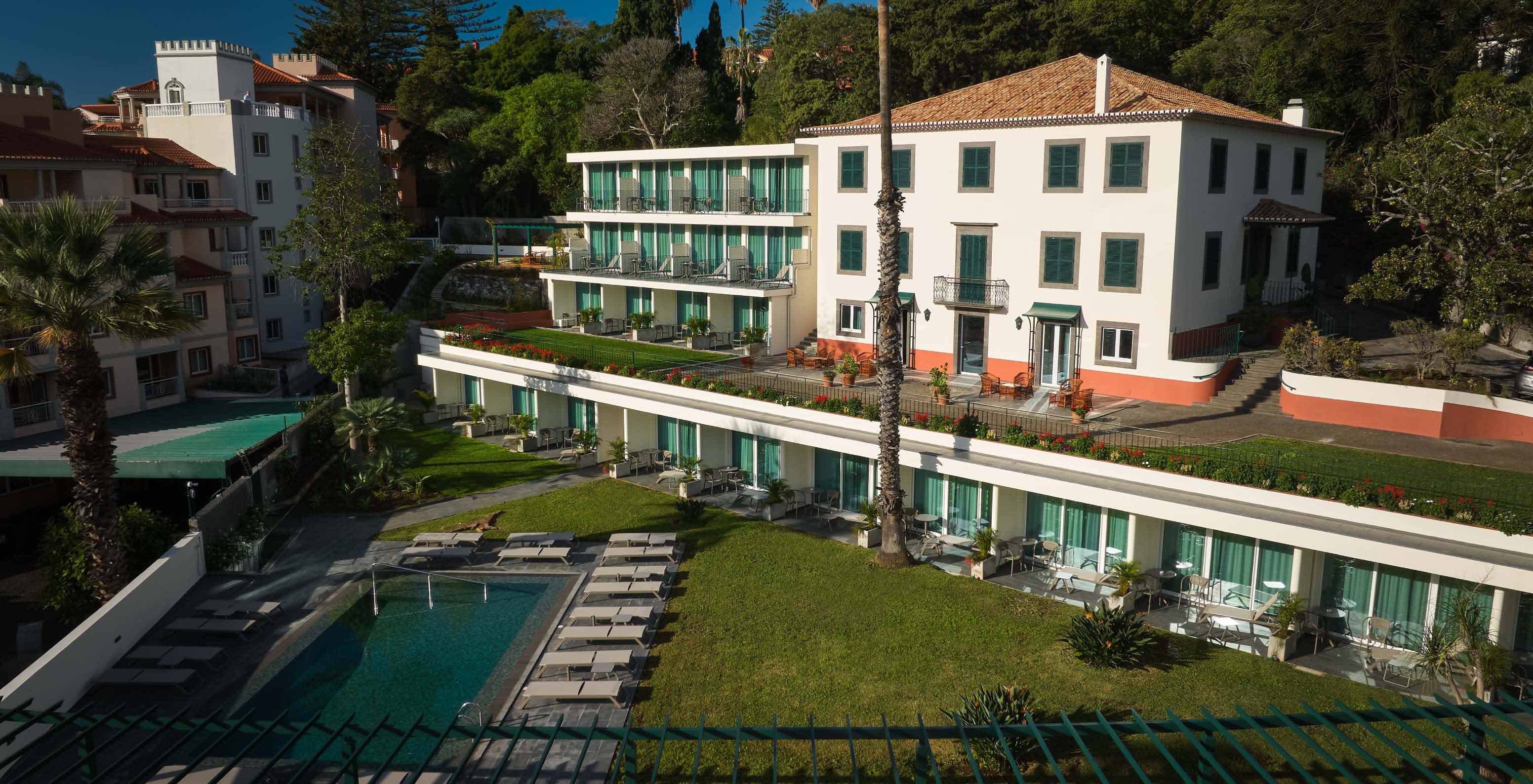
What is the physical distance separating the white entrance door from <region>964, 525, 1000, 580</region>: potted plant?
951 centimetres

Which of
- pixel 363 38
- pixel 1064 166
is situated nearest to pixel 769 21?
pixel 363 38

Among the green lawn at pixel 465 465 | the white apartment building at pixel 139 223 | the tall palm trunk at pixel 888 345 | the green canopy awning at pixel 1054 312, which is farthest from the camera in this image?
the white apartment building at pixel 139 223

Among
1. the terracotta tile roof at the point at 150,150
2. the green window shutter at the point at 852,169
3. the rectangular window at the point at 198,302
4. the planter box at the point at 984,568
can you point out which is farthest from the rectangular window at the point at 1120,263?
the terracotta tile roof at the point at 150,150

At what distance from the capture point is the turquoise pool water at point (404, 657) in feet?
57.8

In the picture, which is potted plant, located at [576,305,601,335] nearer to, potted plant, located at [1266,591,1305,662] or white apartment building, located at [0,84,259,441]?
white apartment building, located at [0,84,259,441]

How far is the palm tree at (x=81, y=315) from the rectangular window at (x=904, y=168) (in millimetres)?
21969

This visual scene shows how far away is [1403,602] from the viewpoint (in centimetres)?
1919

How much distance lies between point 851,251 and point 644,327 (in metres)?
11.2

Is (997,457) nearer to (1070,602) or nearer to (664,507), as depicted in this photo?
(1070,602)

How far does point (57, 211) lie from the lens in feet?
70.1

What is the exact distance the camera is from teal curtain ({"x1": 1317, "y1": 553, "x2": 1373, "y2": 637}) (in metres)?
19.6

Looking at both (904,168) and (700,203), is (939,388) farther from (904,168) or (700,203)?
(700,203)

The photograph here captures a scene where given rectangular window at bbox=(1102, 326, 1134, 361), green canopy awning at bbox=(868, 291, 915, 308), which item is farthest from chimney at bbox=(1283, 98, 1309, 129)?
green canopy awning at bbox=(868, 291, 915, 308)

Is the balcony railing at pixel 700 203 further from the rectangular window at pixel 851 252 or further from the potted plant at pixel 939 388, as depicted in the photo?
the potted plant at pixel 939 388
